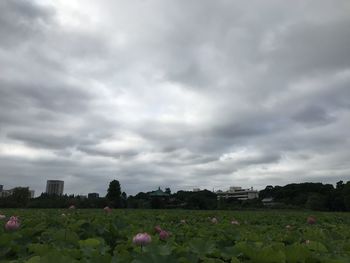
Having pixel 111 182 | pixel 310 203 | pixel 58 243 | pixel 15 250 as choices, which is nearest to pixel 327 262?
pixel 58 243

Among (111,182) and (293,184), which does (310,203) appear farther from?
(293,184)

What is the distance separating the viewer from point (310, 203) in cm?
7331

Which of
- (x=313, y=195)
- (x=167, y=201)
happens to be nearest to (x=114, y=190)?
(x=167, y=201)

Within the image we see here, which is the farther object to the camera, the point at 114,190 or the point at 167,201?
the point at 114,190

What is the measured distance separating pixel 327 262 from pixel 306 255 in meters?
0.12

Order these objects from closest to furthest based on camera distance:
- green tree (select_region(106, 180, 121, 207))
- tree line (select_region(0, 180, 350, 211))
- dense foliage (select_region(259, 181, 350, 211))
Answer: tree line (select_region(0, 180, 350, 211)), dense foliage (select_region(259, 181, 350, 211)), green tree (select_region(106, 180, 121, 207))

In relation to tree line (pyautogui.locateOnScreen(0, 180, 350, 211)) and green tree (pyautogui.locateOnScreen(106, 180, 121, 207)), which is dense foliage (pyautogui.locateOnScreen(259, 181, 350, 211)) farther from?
green tree (pyautogui.locateOnScreen(106, 180, 121, 207))

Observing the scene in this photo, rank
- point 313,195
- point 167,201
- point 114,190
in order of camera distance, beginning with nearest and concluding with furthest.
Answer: point 167,201 → point 313,195 → point 114,190

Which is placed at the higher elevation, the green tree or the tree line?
the green tree

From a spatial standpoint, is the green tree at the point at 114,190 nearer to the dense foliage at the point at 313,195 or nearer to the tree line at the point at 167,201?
the tree line at the point at 167,201

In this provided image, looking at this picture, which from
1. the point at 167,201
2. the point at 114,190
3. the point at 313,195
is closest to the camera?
the point at 167,201

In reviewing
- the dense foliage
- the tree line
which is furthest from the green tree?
the dense foliage

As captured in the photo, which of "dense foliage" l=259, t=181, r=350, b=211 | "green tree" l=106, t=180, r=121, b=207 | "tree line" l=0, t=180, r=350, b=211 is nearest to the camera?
"tree line" l=0, t=180, r=350, b=211

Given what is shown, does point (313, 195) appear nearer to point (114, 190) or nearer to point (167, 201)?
point (167, 201)
